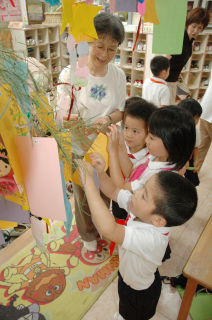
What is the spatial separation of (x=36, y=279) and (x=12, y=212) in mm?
1210

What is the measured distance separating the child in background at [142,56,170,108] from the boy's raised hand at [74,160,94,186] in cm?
163

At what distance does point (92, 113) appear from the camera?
1222 mm

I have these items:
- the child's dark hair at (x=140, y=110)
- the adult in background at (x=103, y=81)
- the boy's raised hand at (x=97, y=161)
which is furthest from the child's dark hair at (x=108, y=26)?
the boy's raised hand at (x=97, y=161)

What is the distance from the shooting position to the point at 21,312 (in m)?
1.40

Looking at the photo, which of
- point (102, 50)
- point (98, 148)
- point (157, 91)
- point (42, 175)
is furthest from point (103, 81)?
point (157, 91)

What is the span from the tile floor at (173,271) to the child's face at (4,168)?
1.26 m

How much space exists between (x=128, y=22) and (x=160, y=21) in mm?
3868

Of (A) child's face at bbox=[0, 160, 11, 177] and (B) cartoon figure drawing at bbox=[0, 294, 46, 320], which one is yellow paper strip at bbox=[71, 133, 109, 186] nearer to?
(A) child's face at bbox=[0, 160, 11, 177]

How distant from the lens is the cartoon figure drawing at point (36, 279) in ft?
4.93

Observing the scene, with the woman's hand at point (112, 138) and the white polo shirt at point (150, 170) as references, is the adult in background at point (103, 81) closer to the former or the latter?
the woman's hand at point (112, 138)

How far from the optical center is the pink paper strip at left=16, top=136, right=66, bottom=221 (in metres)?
0.51

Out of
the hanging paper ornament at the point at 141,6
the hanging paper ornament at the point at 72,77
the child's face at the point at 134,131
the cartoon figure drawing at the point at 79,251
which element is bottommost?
the cartoon figure drawing at the point at 79,251

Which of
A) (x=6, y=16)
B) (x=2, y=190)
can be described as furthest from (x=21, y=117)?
(x=6, y=16)

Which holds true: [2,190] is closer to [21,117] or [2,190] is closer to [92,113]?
[21,117]
